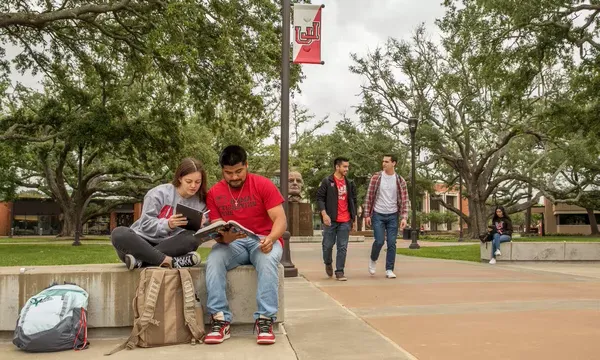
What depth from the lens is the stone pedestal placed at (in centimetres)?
2705

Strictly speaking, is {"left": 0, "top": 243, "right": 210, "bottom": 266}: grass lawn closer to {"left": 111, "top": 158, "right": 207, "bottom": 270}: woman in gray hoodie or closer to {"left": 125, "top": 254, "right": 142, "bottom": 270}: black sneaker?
{"left": 111, "top": 158, "right": 207, "bottom": 270}: woman in gray hoodie

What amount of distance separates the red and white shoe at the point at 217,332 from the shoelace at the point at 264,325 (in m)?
0.27

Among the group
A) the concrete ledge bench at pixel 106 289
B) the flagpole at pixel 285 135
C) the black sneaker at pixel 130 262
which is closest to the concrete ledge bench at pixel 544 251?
the flagpole at pixel 285 135

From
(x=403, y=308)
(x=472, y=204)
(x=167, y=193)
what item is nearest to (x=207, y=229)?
(x=167, y=193)

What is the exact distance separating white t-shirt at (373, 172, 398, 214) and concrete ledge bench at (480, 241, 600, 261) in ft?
14.6

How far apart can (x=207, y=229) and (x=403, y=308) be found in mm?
2568

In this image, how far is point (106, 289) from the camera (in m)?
4.41

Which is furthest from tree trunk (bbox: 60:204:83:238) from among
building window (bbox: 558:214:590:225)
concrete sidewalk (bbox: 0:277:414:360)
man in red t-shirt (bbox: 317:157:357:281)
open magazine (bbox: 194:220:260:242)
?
building window (bbox: 558:214:590:225)

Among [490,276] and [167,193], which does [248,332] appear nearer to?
[167,193]

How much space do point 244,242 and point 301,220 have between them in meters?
22.9

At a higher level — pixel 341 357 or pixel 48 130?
pixel 48 130

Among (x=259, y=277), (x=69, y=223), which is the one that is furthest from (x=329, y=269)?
(x=69, y=223)

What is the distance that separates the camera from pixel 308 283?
816cm

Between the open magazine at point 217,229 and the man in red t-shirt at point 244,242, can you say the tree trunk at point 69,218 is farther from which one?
the open magazine at point 217,229
